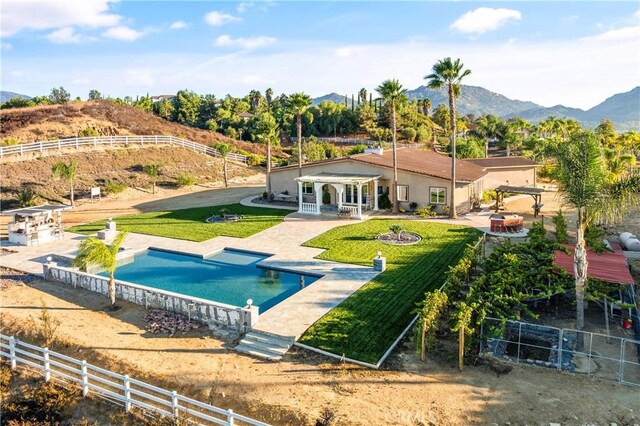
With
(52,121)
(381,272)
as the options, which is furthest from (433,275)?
(52,121)

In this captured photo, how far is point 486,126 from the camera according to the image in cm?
7731

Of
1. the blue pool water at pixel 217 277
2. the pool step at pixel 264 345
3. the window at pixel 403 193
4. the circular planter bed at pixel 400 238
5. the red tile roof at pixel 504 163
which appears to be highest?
the red tile roof at pixel 504 163

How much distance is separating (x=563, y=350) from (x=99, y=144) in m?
50.5

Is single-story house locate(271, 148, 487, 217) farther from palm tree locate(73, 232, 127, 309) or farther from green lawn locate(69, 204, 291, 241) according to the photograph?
palm tree locate(73, 232, 127, 309)

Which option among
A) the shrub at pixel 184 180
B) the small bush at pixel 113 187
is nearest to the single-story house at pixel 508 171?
the shrub at pixel 184 180

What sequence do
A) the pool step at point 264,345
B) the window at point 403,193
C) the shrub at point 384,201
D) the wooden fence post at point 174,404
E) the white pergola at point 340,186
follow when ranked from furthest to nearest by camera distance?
1. the shrub at point 384,201
2. the window at point 403,193
3. the white pergola at point 340,186
4. the pool step at point 264,345
5. the wooden fence post at point 174,404

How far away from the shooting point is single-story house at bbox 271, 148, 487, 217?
34.2 metres

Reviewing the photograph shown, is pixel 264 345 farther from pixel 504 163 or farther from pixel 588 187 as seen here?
pixel 504 163

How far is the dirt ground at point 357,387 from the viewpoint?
1134 cm

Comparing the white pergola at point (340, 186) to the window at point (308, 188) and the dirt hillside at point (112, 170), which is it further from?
Answer: the dirt hillside at point (112, 170)

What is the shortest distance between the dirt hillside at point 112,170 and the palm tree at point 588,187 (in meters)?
39.4

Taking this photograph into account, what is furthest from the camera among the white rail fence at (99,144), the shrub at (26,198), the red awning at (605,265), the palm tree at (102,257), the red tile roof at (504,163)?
the red tile roof at (504,163)

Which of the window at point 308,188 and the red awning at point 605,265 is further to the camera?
the window at point 308,188

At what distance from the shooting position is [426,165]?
38281 mm
